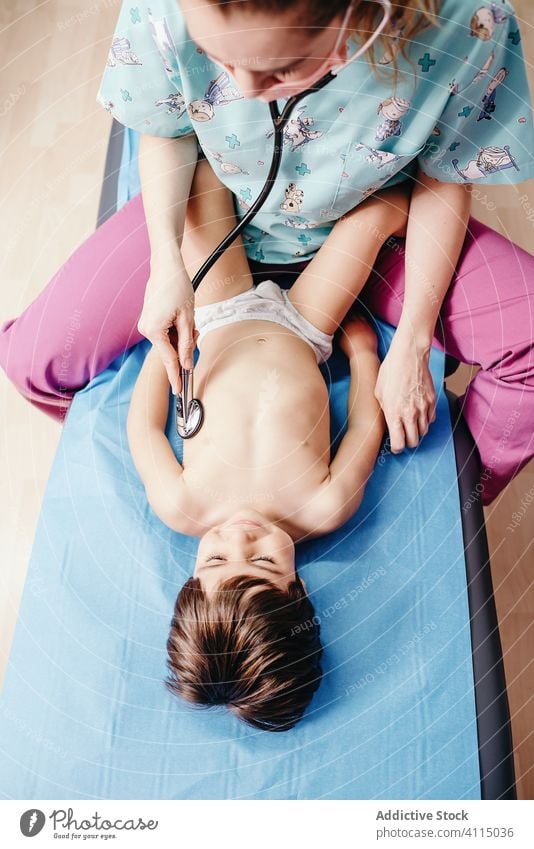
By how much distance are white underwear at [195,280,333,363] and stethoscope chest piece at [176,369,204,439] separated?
110 millimetres

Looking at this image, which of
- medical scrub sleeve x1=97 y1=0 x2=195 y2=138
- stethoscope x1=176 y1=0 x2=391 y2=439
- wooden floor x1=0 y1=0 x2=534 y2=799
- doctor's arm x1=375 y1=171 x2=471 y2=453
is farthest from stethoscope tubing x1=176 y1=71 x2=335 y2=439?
wooden floor x1=0 y1=0 x2=534 y2=799

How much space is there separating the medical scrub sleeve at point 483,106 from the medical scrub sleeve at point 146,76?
273 millimetres

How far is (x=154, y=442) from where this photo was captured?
3.27 ft

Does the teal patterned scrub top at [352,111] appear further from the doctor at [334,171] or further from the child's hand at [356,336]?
the child's hand at [356,336]

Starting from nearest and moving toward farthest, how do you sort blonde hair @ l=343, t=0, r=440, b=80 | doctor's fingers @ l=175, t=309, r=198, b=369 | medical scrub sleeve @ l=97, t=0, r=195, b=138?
blonde hair @ l=343, t=0, r=440, b=80 → medical scrub sleeve @ l=97, t=0, r=195, b=138 → doctor's fingers @ l=175, t=309, r=198, b=369

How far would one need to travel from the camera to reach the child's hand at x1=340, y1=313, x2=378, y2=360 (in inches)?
42.3

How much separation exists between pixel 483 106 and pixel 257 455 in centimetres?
48

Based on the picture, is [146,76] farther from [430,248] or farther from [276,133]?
[430,248]

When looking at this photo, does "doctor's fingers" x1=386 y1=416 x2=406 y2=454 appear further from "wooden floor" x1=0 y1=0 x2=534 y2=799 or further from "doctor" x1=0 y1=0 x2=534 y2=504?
"wooden floor" x1=0 y1=0 x2=534 y2=799

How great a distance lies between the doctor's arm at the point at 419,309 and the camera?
3.21ft

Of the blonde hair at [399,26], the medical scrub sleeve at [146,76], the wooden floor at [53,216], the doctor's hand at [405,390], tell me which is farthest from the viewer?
the wooden floor at [53,216]

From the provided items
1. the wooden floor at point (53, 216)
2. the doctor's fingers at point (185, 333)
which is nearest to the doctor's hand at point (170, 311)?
the doctor's fingers at point (185, 333)

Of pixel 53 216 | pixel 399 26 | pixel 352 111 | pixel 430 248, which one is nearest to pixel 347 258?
pixel 430 248

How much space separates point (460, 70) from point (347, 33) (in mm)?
198
